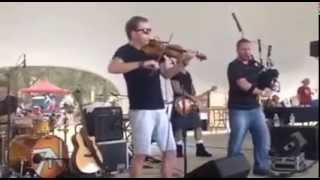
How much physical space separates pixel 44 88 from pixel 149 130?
284cm

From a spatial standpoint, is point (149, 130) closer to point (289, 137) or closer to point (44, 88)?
point (289, 137)

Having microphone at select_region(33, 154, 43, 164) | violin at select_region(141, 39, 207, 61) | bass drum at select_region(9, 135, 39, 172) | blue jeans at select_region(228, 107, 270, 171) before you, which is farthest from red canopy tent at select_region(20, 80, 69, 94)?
violin at select_region(141, 39, 207, 61)

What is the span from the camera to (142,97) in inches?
101

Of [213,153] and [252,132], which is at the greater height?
[252,132]

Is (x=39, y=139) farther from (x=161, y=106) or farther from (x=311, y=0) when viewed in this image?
(x=311, y=0)

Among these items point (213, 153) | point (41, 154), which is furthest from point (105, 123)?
point (213, 153)

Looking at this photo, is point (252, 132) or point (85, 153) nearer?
point (252, 132)

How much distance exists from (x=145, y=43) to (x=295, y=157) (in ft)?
5.10

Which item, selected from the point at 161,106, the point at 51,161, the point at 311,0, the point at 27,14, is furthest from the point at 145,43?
the point at 27,14

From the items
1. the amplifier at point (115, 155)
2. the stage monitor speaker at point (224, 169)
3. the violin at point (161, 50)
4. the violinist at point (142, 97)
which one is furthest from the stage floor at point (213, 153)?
the stage monitor speaker at point (224, 169)

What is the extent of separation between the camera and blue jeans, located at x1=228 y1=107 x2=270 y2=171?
338 cm

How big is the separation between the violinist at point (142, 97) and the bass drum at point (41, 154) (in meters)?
1.29

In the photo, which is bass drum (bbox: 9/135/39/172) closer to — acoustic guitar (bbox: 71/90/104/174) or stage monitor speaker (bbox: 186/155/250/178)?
acoustic guitar (bbox: 71/90/104/174)

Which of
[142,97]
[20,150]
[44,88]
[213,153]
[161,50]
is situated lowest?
[213,153]
